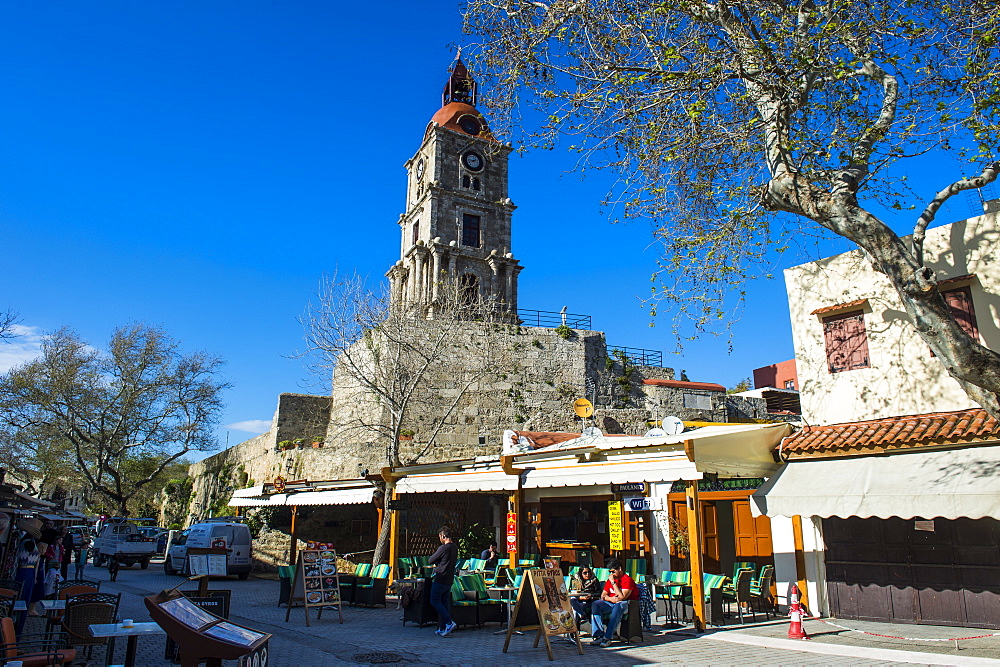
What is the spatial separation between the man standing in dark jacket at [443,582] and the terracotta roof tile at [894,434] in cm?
569

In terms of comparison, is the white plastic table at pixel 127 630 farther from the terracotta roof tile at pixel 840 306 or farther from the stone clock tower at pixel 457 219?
the stone clock tower at pixel 457 219

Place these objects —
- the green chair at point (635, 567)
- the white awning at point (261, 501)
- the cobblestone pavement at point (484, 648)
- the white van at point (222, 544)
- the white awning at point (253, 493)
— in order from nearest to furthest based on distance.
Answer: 1. the cobblestone pavement at point (484, 648)
2. the green chair at point (635, 567)
3. the white awning at point (261, 501)
4. the white awning at point (253, 493)
5. the white van at point (222, 544)

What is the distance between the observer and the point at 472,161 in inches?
1527

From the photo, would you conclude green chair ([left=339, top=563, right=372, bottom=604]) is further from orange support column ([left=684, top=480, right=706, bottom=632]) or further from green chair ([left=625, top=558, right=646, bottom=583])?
orange support column ([left=684, top=480, right=706, bottom=632])

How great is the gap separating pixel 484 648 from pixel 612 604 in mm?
1790

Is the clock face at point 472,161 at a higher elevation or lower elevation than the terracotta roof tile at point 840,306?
higher

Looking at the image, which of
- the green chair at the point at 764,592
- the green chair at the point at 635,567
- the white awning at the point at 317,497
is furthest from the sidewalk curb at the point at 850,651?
the white awning at the point at 317,497

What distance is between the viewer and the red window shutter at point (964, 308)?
33.1 ft

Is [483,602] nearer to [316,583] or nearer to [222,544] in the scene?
[316,583]

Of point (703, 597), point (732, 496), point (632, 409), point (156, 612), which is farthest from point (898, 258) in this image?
point (632, 409)

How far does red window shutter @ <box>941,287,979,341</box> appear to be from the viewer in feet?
33.1

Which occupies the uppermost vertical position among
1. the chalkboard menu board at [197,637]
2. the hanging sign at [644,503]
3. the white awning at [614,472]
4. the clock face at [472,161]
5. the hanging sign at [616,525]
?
the clock face at [472,161]

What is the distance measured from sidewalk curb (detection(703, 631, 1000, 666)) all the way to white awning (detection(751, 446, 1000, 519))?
1.69 m

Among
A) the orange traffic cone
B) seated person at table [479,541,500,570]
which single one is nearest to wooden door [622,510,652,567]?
seated person at table [479,541,500,570]
